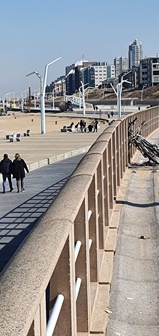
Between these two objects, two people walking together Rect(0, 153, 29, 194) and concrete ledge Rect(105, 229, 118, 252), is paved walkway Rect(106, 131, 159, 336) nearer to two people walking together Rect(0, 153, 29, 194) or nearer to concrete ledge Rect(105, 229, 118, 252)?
concrete ledge Rect(105, 229, 118, 252)

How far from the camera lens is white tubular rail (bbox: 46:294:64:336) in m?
2.24

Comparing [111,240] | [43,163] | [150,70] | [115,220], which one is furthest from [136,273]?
[150,70]

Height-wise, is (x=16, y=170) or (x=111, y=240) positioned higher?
(x=111, y=240)

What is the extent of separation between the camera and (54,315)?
2.40 meters

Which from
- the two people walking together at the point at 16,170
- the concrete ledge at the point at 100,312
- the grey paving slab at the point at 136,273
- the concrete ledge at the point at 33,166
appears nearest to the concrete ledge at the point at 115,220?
the grey paving slab at the point at 136,273

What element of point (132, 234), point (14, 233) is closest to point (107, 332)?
point (132, 234)

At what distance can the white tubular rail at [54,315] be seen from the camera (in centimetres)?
224

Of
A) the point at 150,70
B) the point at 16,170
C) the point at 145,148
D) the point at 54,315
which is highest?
the point at 150,70

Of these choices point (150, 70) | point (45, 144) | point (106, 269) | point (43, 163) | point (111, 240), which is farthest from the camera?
point (150, 70)

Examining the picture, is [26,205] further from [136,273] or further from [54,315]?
[54,315]

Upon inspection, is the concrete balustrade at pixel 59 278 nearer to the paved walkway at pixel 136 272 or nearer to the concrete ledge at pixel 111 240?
the paved walkway at pixel 136 272

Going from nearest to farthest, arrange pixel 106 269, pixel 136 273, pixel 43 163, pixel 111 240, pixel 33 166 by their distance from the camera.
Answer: pixel 106 269, pixel 136 273, pixel 111 240, pixel 33 166, pixel 43 163

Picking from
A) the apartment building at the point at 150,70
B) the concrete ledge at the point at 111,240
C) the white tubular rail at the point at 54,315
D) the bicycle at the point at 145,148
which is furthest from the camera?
the apartment building at the point at 150,70

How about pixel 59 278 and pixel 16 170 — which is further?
pixel 16 170
